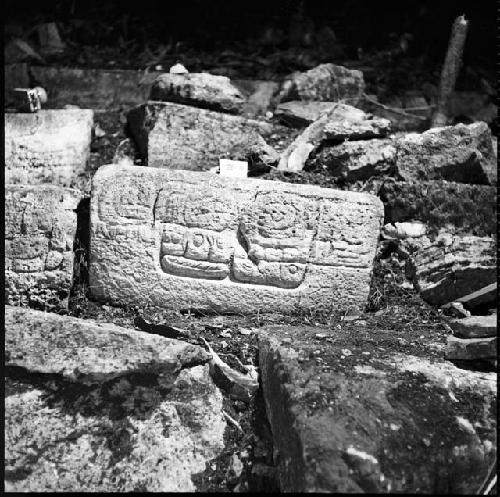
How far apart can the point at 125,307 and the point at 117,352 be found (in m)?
0.70

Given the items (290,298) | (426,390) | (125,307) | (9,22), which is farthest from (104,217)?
(9,22)

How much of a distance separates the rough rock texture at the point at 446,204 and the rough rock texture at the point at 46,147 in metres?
2.04

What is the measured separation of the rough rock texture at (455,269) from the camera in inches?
133

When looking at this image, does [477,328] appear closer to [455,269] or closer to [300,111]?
[455,269]

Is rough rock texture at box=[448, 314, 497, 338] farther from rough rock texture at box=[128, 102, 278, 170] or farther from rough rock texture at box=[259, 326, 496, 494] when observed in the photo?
rough rock texture at box=[128, 102, 278, 170]

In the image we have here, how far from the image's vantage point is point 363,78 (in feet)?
16.1

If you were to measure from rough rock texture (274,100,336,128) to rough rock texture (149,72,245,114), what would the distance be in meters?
0.37

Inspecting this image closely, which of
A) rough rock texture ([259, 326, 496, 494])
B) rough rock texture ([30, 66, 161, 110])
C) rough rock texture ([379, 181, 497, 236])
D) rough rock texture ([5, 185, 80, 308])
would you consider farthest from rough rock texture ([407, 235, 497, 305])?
rough rock texture ([30, 66, 161, 110])

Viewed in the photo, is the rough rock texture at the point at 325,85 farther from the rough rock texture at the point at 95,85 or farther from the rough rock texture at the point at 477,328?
the rough rock texture at the point at 477,328

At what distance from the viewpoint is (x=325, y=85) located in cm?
457

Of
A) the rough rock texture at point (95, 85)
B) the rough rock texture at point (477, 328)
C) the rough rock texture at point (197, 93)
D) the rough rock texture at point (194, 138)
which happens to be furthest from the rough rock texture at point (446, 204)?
the rough rock texture at point (95, 85)

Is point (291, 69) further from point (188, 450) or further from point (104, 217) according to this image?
point (188, 450)

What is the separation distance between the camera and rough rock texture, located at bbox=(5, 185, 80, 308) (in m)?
3.06

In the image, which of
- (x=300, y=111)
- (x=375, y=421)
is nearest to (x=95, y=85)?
(x=300, y=111)
